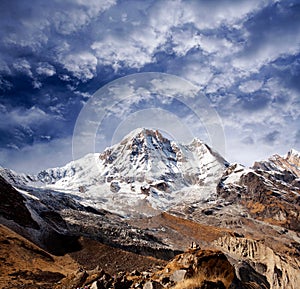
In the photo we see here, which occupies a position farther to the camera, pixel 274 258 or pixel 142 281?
pixel 274 258

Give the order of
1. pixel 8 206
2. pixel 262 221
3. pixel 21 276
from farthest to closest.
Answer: pixel 262 221 < pixel 8 206 < pixel 21 276

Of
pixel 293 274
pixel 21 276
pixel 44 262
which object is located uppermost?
pixel 293 274

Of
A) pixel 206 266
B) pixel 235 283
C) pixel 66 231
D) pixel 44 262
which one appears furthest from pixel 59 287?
pixel 235 283

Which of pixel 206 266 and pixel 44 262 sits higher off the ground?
pixel 44 262

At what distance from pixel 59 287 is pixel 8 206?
31728 mm

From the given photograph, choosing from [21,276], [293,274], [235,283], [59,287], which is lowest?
[59,287]

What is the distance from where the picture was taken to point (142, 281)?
22656mm

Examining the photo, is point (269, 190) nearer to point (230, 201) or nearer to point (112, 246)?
point (230, 201)

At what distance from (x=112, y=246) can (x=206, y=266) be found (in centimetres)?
4037

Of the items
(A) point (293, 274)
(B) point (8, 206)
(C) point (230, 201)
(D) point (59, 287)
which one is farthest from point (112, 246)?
(C) point (230, 201)

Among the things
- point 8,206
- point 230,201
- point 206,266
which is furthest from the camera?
point 230,201

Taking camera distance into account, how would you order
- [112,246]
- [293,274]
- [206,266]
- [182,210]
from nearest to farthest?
[206,266]
[112,246]
[293,274]
[182,210]

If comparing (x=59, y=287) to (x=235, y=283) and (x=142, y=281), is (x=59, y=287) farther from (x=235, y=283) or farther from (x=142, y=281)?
(x=235, y=283)

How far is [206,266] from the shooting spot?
22.2m
